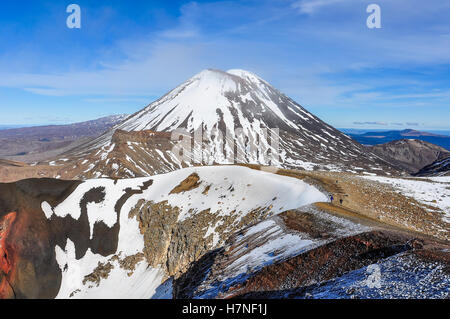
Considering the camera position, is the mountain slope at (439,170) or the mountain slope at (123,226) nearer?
the mountain slope at (123,226)

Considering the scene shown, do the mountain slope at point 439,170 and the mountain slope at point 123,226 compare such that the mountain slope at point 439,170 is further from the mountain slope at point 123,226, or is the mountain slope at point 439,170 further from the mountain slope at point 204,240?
the mountain slope at point 123,226

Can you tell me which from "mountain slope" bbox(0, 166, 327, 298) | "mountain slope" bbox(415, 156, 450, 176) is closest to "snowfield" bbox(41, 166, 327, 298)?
"mountain slope" bbox(0, 166, 327, 298)

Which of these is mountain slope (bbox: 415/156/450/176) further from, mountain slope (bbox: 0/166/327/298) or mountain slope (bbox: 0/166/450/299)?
mountain slope (bbox: 0/166/327/298)

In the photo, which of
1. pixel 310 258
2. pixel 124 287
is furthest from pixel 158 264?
pixel 310 258

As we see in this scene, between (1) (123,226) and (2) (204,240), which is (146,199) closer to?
(1) (123,226)

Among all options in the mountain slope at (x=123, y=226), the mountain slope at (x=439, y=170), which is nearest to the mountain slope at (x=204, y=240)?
the mountain slope at (x=123, y=226)

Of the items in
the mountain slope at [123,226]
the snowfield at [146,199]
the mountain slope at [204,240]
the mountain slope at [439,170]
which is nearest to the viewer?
the mountain slope at [204,240]

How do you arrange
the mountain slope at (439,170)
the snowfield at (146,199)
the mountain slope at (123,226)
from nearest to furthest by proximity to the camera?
the snowfield at (146,199) → the mountain slope at (123,226) → the mountain slope at (439,170)

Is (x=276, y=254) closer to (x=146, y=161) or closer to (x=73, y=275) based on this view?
(x=73, y=275)

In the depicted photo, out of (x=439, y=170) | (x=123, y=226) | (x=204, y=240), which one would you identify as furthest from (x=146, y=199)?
(x=439, y=170)
